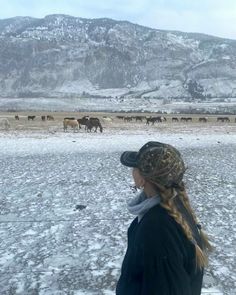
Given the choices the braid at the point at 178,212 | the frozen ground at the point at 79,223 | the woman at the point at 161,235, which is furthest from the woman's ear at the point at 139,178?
the frozen ground at the point at 79,223

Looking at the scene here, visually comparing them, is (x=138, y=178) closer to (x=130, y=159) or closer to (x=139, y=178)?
(x=139, y=178)

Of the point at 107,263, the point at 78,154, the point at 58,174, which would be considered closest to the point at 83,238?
the point at 107,263

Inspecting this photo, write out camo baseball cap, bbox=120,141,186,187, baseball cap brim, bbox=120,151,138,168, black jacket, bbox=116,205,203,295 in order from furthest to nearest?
baseball cap brim, bbox=120,151,138,168, camo baseball cap, bbox=120,141,186,187, black jacket, bbox=116,205,203,295

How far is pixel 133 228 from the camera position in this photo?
2830 millimetres

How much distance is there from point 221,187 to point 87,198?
11.6 feet

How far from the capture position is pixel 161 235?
8.41ft

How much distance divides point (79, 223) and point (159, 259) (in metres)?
5.73

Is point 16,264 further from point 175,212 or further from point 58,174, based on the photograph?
point 58,174

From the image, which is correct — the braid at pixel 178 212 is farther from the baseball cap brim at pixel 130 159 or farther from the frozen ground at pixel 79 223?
the frozen ground at pixel 79 223

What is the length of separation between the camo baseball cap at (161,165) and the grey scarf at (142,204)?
0.11 m

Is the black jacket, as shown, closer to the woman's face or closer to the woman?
the woman

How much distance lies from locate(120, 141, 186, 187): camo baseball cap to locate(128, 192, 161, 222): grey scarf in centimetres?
11

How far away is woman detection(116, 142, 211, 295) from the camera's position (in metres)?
→ 2.54

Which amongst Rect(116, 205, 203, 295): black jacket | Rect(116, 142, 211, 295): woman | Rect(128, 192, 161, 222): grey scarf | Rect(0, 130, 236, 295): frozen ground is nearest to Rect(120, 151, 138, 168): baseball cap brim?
Rect(116, 142, 211, 295): woman
